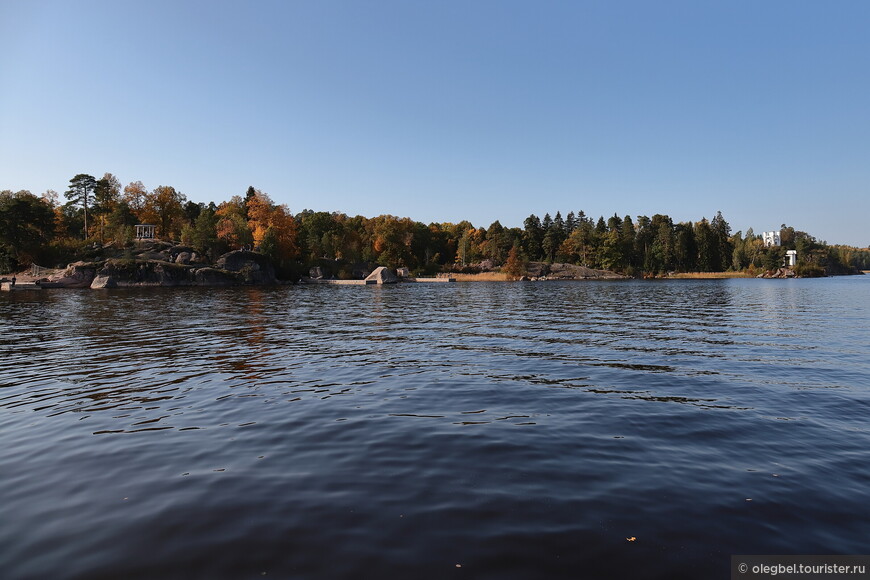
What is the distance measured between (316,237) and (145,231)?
52.9m

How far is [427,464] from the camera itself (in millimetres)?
8531

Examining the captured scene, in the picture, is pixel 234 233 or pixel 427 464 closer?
pixel 427 464

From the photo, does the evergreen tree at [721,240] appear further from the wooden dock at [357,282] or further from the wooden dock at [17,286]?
the wooden dock at [17,286]

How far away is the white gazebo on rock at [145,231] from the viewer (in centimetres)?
11625

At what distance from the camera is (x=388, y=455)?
898 centimetres

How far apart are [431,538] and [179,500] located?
402 cm

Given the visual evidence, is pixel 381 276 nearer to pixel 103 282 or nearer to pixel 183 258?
pixel 183 258

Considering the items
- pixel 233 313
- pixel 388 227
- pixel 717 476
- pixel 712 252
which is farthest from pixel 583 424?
pixel 712 252

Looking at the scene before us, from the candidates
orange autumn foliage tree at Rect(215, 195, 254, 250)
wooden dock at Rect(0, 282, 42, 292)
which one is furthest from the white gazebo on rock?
wooden dock at Rect(0, 282, 42, 292)

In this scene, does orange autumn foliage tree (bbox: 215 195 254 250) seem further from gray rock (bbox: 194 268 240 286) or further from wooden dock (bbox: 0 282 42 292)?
wooden dock (bbox: 0 282 42 292)

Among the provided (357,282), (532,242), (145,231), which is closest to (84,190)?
(145,231)

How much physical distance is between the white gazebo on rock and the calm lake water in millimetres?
111434

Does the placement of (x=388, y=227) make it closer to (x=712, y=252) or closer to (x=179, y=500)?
(x=712, y=252)

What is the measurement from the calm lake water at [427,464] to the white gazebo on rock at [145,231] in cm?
11143
